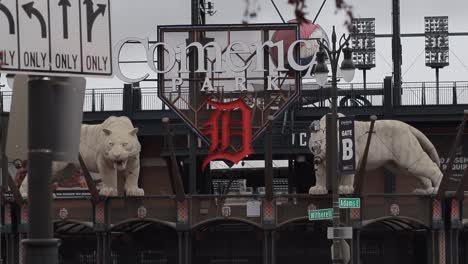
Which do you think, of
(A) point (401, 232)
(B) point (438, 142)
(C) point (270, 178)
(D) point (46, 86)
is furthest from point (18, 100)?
(B) point (438, 142)

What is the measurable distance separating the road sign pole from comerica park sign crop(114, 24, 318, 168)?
1482 inches

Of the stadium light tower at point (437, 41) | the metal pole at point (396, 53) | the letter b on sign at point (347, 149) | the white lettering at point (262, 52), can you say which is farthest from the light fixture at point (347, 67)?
the stadium light tower at point (437, 41)

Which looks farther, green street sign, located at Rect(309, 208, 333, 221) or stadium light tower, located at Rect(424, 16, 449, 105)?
stadium light tower, located at Rect(424, 16, 449, 105)

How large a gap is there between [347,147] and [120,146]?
12885 mm

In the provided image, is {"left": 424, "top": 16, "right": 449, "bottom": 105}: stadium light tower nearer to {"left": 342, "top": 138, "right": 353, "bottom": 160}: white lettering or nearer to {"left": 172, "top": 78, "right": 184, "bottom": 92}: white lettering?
{"left": 172, "top": 78, "right": 184, "bottom": 92}: white lettering

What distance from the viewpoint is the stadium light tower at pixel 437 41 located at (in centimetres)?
5538

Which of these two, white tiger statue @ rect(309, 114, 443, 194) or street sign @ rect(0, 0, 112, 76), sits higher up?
street sign @ rect(0, 0, 112, 76)

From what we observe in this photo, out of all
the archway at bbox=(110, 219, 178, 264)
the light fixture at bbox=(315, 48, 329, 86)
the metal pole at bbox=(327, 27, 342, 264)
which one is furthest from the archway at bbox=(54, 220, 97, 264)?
the light fixture at bbox=(315, 48, 329, 86)

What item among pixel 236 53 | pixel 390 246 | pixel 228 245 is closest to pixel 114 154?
pixel 236 53

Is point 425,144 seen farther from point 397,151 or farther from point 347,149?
point 347,149

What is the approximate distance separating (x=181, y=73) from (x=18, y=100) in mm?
37721

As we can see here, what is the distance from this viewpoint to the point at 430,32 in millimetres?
55750

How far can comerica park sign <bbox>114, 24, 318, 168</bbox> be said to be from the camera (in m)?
44.6

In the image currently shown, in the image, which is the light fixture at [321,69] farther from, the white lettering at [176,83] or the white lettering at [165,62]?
the white lettering at [165,62]
